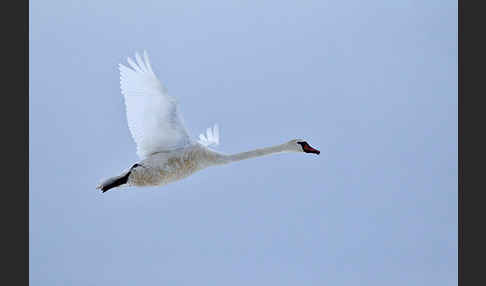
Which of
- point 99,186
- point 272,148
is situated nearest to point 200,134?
point 272,148

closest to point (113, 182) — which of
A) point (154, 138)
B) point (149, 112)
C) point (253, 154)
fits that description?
point (154, 138)

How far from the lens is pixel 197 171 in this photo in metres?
9.59

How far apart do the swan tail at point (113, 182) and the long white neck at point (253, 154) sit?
1.33 m

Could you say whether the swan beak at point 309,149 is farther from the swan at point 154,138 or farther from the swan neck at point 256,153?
the swan at point 154,138

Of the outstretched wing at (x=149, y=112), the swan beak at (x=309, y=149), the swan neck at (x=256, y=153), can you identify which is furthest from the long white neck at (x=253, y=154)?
the outstretched wing at (x=149, y=112)

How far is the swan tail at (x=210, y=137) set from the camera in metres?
11.6

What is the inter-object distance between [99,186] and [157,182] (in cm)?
79

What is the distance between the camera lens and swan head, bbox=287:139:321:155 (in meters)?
10.1

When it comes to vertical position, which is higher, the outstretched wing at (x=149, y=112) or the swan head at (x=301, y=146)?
the outstretched wing at (x=149, y=112)

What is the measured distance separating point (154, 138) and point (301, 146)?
7.26ft

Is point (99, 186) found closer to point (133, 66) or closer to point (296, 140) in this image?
point (133, 66)

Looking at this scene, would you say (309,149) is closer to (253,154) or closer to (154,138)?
(253,154)

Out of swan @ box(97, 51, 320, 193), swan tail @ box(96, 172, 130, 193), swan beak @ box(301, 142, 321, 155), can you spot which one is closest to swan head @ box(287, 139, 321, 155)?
swan beak @ box(301, 142, 321, 155)

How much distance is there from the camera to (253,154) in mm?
10023
